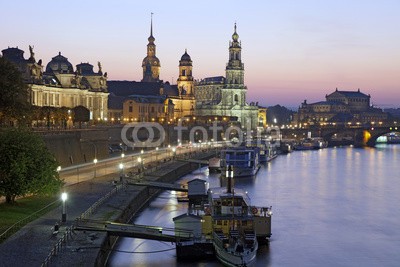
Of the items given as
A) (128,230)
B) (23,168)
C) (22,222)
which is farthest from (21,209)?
(128,230)

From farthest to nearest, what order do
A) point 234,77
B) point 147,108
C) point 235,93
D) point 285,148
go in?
1. point 235,93
2. point 234,77
3. point 147,108
4. point 285,148

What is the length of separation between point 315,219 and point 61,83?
61.5 meters

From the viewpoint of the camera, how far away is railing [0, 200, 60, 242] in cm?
3429

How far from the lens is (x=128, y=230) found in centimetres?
3794

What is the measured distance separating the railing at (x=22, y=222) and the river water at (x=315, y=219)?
5.34 metres

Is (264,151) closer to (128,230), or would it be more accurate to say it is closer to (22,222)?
(128,230)

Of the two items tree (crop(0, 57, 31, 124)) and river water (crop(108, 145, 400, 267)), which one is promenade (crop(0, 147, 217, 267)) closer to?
river water (crop(108, 145, 400, 267))

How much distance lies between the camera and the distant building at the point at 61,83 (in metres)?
89.0

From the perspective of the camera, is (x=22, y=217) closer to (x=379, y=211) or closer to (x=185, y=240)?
(x=185, y=240)

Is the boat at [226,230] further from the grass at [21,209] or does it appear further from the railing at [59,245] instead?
the grass at [21,209]

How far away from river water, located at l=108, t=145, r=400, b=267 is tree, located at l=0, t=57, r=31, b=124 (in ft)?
49.2

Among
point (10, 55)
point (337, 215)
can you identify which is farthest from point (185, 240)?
point (10, 55)

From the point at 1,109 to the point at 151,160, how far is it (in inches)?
1293

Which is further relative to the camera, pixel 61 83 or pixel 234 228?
pixel 61 83
